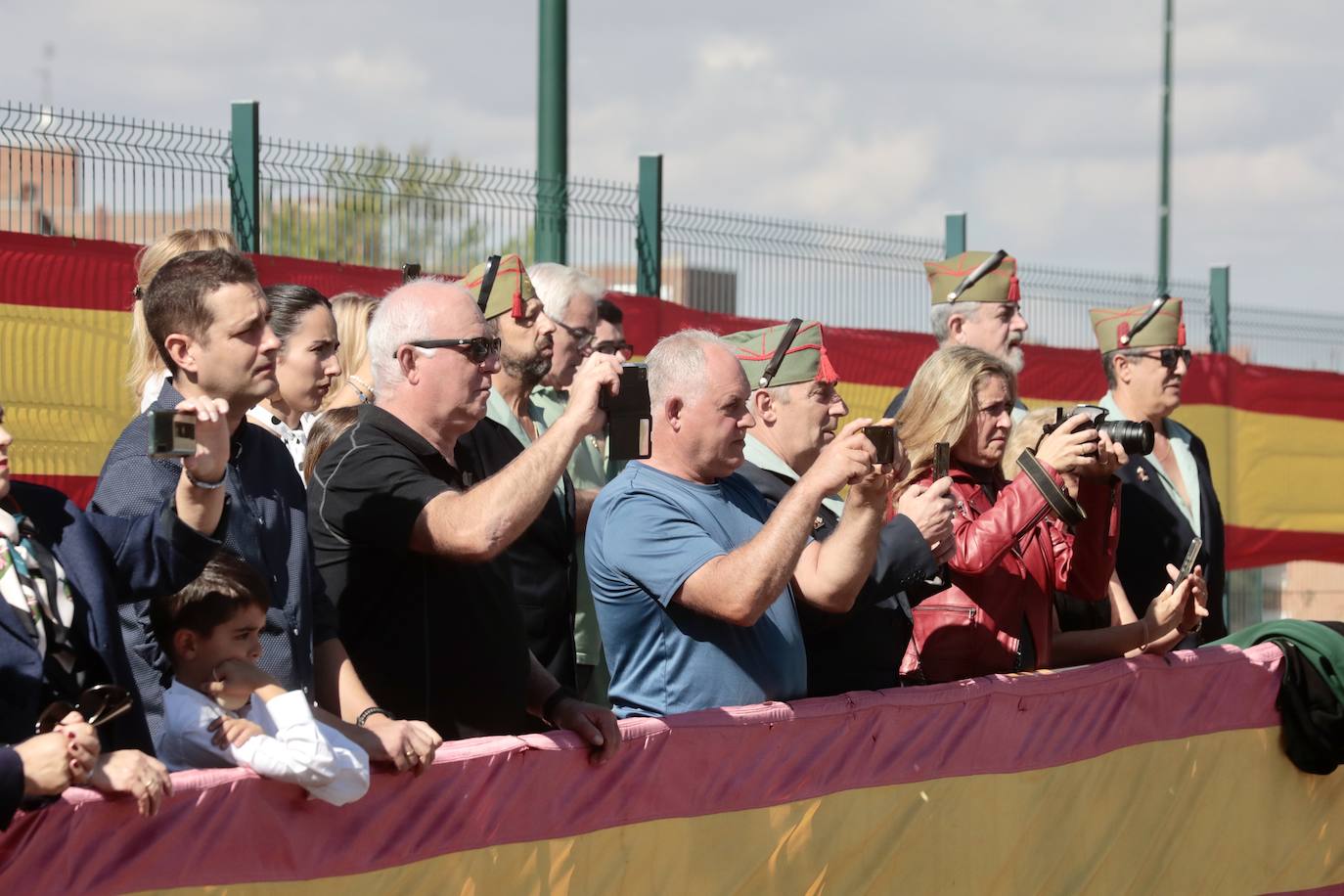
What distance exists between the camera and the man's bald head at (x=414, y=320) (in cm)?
373

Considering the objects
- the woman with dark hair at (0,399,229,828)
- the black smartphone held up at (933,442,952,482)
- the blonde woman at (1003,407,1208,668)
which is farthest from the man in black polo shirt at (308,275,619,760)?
the blonde woman at (1003,407,1208,668)

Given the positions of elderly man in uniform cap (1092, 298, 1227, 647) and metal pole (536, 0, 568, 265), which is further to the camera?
metal pole (536, 0, 568, 265)

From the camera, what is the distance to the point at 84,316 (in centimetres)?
649

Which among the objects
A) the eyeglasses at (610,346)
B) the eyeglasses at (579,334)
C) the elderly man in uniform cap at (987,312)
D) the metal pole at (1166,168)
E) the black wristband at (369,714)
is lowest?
the black wristband at (369,714)

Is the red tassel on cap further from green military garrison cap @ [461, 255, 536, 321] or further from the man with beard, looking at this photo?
green military garrison cap @ [461, 255, 536, 321]

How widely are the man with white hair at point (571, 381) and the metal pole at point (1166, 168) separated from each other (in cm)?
1629

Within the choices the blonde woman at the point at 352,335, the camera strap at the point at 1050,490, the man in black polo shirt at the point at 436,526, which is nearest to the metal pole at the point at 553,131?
the blonde woman at the point at 352,335

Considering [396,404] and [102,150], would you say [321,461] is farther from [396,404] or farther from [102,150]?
[102,150]

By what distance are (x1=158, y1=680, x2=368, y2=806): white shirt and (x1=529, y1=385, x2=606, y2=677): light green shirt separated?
212 centimetres

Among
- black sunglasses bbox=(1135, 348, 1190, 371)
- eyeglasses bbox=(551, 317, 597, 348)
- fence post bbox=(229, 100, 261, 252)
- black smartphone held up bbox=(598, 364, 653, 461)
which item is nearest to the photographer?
black smartphone held up bbox=(598, 364, 653, 461)

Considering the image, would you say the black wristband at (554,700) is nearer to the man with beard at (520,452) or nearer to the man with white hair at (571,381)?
the man with beard at (520,452)

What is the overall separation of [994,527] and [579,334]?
1778 mm

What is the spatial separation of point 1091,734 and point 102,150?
163 inches

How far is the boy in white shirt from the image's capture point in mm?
2906
